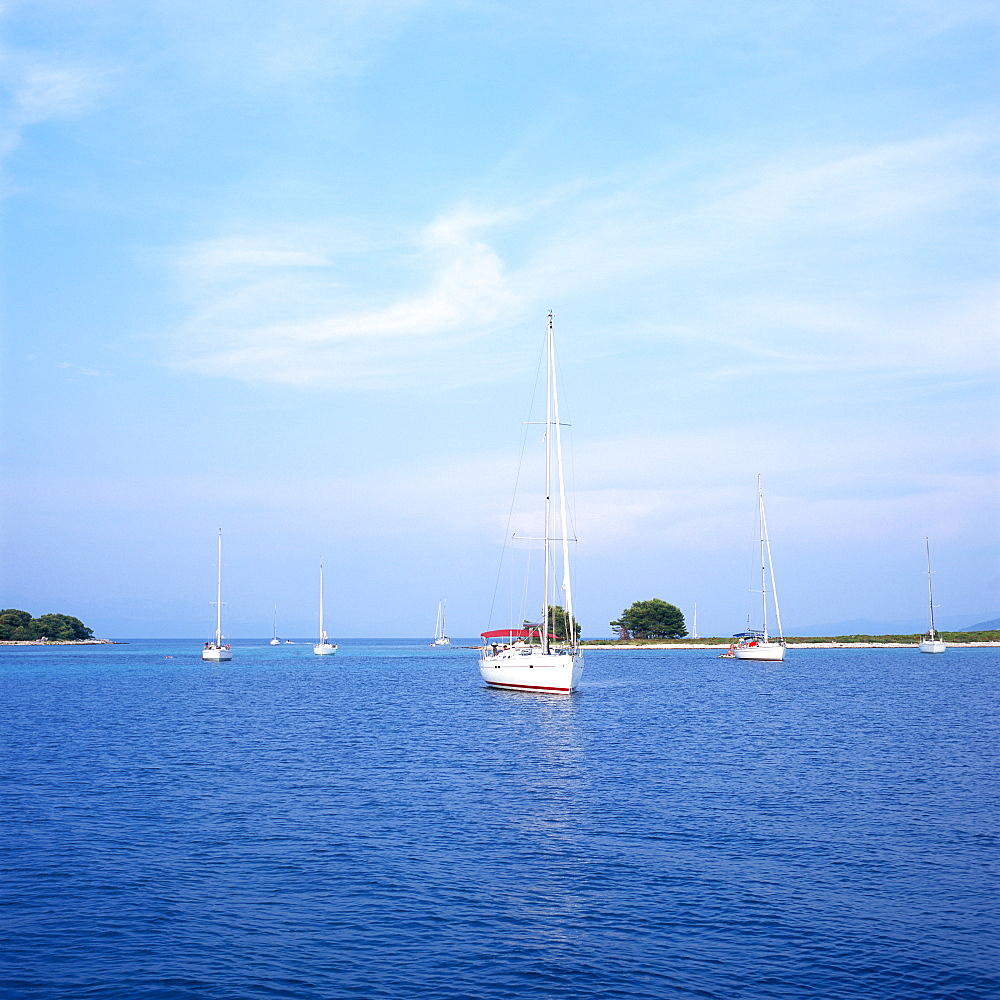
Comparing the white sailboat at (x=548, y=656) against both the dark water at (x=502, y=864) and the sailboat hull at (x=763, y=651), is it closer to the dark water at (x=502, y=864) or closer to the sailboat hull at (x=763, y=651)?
the dark water at (x=502, y=864)

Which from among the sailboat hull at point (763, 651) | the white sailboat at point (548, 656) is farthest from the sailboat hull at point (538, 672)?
the sailboat hull at point (763, 651)

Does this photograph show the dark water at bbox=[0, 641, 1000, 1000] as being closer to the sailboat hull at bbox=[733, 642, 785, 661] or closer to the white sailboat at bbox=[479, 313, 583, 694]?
the white sailboat at bbox=[479, 313, 583, 694]

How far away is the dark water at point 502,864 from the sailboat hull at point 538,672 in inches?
568

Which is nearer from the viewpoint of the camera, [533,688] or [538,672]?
[538,672]

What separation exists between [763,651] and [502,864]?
121 metres

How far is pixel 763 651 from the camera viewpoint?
136 m

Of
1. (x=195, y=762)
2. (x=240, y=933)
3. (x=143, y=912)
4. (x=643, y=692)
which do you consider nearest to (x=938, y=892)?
(x=240, y=933)

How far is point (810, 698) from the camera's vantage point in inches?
2847

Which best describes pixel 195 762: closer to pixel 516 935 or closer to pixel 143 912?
pixel 143 912

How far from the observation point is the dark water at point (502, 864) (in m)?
16.0

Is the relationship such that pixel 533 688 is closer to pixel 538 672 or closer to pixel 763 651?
pixel 538 672

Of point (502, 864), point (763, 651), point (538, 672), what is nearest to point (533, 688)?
point (538, 672)

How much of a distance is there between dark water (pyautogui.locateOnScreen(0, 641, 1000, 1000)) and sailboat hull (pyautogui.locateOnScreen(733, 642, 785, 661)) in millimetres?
87692

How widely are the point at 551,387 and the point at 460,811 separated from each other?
45.7 m
